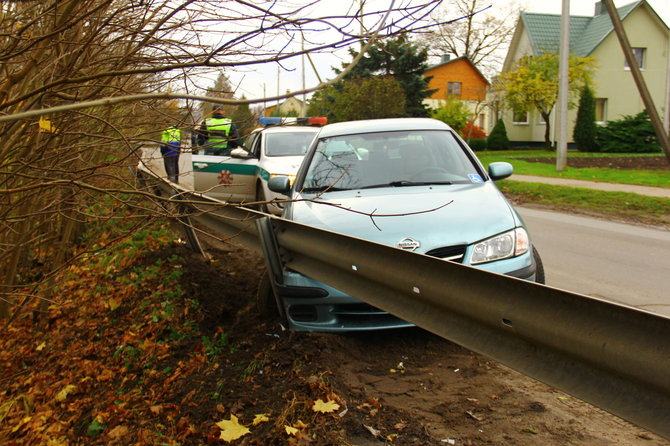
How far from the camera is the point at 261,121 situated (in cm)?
496

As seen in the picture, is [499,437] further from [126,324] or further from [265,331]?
[126,324]

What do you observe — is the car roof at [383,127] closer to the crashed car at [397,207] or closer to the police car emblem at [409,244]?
the crashed car at [397,207]

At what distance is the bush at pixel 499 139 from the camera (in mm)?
44344

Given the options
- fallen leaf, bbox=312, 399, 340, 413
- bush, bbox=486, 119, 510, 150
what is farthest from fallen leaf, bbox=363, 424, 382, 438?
bush, bbox=486, 119, 510, 150

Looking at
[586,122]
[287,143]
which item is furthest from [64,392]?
[586,122]

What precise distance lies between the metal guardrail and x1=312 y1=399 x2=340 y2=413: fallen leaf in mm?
558

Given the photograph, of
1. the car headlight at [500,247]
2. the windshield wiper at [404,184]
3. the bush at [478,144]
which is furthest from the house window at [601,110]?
the car headlight at [500,247]

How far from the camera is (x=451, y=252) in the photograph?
4523 mm

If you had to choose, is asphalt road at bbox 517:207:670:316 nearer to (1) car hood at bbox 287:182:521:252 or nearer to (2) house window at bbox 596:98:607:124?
(1) car hood at bbox 287:182:521:252

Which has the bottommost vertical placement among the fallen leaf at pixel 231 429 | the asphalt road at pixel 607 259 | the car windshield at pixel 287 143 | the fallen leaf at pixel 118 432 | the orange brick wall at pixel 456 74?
the fallen leaf at pixel 118 432

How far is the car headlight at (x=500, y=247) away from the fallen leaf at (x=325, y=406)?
1608 mm

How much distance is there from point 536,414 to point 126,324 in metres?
4.63

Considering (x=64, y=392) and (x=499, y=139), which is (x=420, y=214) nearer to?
(x=64, y=392)

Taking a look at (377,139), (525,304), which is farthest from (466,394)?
(377,139)
